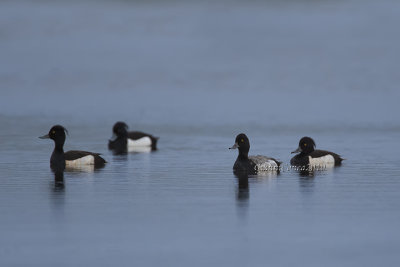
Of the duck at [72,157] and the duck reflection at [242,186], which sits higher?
the duck at [72,157]

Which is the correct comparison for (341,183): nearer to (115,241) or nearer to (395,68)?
(115,241)

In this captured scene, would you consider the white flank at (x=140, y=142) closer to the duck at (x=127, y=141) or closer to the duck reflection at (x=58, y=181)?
the duck at (x=127, y=141)

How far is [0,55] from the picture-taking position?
2987 inches

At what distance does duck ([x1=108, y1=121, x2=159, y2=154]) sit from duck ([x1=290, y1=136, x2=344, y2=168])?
6.88 meters

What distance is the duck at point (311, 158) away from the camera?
77.3 feet

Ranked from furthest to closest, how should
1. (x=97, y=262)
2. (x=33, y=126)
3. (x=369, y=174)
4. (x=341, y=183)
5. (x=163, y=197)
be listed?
(x=33, y=126)
(x=369, y=174)
(x=341, y=183)
(x=163, y=197)
(x=97, y=262)

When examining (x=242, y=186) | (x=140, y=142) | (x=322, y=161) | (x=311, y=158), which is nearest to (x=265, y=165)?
(x=311, y=158)

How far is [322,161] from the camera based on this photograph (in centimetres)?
2377

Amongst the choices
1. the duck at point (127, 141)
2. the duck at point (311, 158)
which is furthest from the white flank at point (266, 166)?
the duck at point (127, 141)

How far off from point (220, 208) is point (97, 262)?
4.25 meters

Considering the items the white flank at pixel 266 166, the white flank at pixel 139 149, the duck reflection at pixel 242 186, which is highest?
the white flank at pixel 139 149

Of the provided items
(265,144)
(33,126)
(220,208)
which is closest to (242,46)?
(33,126)

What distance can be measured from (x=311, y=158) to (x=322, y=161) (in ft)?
A: 0.95

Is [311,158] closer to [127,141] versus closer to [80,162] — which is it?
[80,162]
